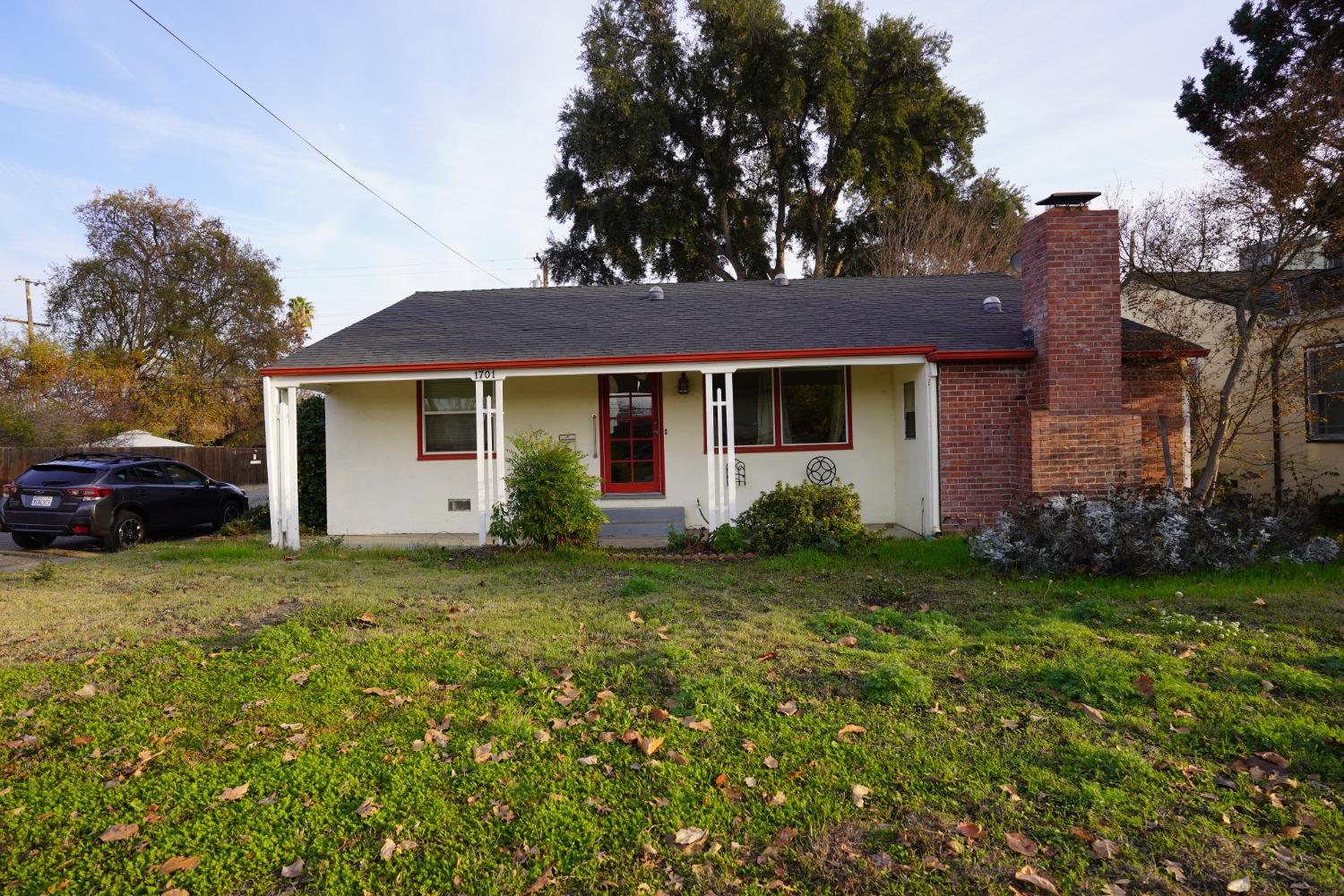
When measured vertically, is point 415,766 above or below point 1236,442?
below

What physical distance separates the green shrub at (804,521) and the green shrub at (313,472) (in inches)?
273

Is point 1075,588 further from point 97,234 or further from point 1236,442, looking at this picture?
point 97,234

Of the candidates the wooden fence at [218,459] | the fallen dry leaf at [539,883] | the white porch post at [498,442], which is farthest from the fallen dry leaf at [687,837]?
the wooden fence at [218,459]

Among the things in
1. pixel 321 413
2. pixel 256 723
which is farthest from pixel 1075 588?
pixel 321 413

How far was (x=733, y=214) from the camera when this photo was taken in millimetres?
27031

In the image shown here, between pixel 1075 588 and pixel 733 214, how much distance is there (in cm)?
2223

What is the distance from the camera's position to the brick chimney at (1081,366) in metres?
9.33

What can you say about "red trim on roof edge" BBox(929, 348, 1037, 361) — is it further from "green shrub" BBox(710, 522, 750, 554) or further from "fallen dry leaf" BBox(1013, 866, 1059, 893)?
"fallen dry leaf" BBox(1013, 866, 1059, 893)

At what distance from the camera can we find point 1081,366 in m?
9.41

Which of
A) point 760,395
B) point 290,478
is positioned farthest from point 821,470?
point 290,478

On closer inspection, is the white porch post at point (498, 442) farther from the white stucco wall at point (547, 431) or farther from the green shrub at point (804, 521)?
the green shrub at point (804, 521)

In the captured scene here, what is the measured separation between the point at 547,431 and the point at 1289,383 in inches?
381

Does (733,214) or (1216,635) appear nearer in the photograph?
(1216,635)

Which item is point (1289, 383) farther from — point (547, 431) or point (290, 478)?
point (290, 478)
